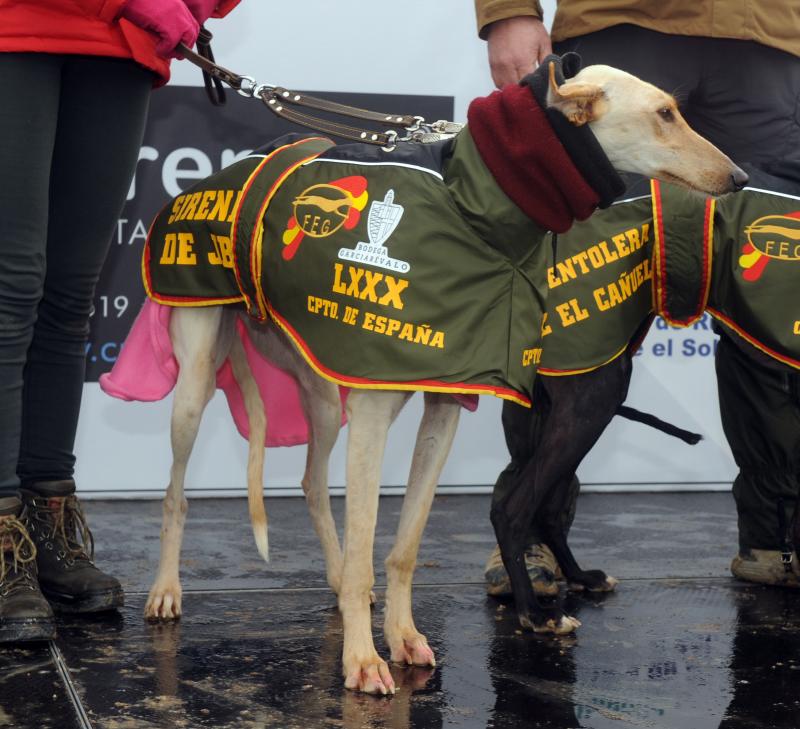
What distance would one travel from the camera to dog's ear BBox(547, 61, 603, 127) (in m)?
2.58

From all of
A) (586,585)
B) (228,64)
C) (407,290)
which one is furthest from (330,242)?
(228,64)

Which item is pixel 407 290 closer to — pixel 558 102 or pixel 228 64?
pixel 558 102

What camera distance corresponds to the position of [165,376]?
3.28m

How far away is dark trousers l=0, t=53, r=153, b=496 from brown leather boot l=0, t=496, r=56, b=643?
77 millimetres

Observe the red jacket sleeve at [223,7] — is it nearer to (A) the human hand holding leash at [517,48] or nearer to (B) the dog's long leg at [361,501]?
(A) the human hand holding leash at [517,48]

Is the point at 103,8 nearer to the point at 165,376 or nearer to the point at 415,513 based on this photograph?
the point at 165,376

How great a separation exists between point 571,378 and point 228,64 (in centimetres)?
214

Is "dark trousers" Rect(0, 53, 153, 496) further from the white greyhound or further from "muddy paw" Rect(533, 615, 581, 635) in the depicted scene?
"muddy paw" Rect(533, 615, 581, 635)

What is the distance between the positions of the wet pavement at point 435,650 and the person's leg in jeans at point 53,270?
242 millimetres

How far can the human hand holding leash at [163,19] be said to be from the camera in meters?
2.70

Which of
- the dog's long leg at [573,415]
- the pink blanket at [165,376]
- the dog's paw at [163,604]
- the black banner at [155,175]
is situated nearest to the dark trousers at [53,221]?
the pink blanket at [165,376]

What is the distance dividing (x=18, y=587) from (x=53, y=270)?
30.3 inches

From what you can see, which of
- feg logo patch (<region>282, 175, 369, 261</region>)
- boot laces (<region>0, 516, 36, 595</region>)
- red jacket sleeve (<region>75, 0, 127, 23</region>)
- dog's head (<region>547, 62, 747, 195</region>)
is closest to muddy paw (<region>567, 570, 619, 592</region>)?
dog's head (<region>547, 62, 747, 195</region>)

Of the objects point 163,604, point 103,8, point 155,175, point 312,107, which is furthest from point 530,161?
point 155,175
